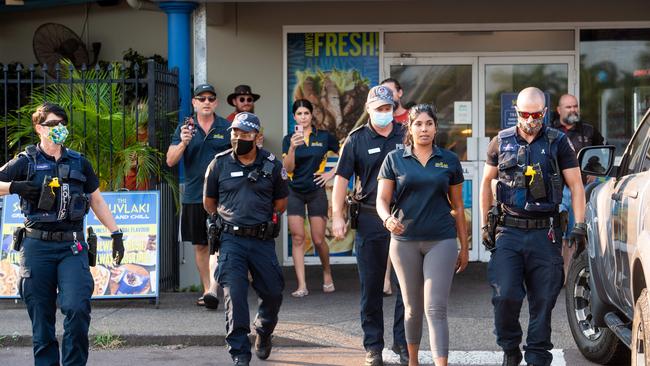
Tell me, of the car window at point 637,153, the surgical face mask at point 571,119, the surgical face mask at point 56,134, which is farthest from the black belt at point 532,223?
the surgical face mask at point 571,119

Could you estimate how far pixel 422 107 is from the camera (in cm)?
680

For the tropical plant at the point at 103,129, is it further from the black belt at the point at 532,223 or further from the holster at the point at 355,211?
the black belt at the point at 532,223

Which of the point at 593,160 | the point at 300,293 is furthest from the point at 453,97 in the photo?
the point at 593,160

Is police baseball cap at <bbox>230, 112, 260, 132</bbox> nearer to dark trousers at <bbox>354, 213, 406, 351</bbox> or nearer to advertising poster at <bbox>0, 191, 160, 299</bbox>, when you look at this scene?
dark trousers at <bbox>354, 213, 406, 351</bbox>

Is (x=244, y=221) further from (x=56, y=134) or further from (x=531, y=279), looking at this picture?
(x=531, y=279)

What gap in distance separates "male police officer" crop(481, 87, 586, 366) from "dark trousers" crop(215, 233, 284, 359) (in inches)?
61.0

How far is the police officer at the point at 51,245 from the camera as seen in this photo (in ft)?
21.4

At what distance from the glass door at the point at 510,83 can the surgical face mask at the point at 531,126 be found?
506 centimetres

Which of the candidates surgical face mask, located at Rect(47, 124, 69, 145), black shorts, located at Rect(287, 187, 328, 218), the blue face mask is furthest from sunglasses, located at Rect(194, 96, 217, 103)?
surgical face mask, located at Rect(47, 124, 69, 145)

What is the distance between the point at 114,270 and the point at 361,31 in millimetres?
4154

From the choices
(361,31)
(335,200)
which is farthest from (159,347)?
(361,31)

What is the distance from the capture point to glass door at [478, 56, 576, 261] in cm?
1180

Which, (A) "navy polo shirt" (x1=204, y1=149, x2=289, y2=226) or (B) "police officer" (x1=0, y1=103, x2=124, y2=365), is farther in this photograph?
(A) "navy polo shirt" (x1=204, y1=149, x2=289, y2=226)

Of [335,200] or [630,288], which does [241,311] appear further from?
[630,288]
